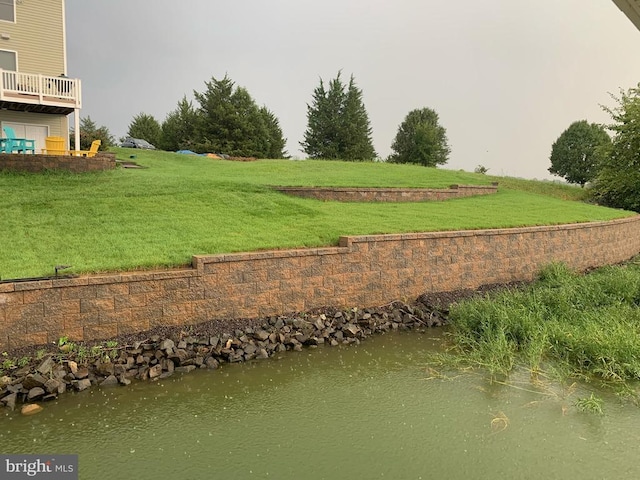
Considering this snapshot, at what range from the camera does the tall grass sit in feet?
18.9

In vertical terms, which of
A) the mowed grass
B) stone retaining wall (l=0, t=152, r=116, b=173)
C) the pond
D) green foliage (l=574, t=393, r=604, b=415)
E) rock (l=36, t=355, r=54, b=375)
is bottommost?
the pond

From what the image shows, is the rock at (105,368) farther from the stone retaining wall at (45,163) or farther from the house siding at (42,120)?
the house siding at (42,120)

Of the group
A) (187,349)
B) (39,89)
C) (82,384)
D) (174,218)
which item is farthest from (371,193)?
(39,89)

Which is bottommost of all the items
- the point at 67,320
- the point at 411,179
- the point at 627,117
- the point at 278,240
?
the point at 67,320

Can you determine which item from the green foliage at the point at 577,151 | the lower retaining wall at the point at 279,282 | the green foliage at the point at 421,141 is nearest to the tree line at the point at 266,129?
the green foliage at the point at 421,141

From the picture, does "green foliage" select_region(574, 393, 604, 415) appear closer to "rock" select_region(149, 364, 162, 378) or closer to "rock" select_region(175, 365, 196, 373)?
"rock" select_region(175, 365, 196, 373)

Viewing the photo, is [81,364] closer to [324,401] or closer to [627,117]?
[324,401]

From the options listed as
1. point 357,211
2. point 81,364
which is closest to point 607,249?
point 357,211

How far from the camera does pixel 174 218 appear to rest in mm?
8477

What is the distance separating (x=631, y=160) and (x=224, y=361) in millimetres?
19598

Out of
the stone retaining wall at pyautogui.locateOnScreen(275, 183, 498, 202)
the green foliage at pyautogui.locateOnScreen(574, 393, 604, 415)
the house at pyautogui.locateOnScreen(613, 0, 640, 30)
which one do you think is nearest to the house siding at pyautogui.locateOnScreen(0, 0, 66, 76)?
the stone retaining wall at pyautogui.locateOnScreen(275, 183, 498, 202)

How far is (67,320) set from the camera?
5453 mm

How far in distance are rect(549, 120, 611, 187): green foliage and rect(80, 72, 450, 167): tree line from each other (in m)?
10.8

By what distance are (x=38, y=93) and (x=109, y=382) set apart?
40.4ft
